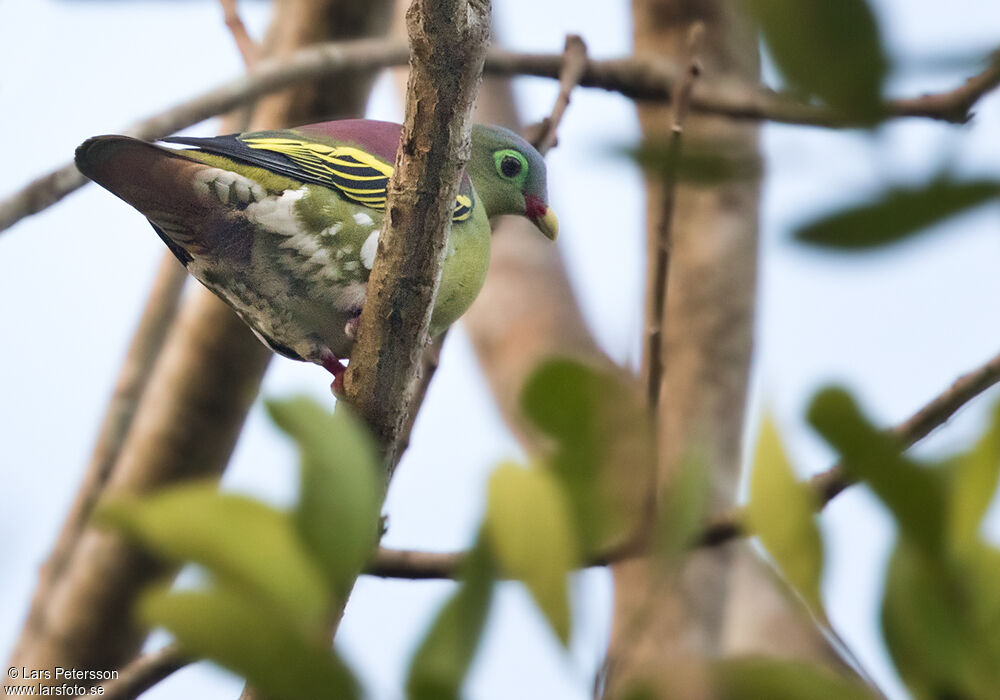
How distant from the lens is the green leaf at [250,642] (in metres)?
0.84

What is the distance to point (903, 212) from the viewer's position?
746mm

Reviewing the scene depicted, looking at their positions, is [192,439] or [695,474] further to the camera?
[192,439]

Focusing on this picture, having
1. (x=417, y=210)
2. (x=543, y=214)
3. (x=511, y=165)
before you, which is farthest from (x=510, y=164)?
(x=417, y=210)

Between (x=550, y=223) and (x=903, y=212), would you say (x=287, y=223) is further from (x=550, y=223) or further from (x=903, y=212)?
(x=903, y=212)

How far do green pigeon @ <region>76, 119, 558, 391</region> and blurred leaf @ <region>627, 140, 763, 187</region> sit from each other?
201 centimetres

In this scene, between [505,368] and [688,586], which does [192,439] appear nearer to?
[688,586]

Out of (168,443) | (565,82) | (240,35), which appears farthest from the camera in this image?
(240,35)

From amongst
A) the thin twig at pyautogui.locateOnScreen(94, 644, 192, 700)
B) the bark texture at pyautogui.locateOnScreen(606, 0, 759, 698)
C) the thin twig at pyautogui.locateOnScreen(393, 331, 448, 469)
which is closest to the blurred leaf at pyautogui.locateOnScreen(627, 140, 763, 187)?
the thin twig at pyautogui.locateOnScreen(393, 331, 448, 469)

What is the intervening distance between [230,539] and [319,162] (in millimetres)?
2307

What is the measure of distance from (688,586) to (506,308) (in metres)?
3.38

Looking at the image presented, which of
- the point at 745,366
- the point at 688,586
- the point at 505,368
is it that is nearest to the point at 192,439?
the point at 688,586

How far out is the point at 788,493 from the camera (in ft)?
3.49

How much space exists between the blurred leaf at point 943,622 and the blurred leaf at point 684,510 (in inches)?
7.2

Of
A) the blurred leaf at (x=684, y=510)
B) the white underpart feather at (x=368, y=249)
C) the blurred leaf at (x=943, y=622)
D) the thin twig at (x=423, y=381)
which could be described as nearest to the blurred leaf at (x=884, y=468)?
the blurred leaf at (x=943, y=622)
